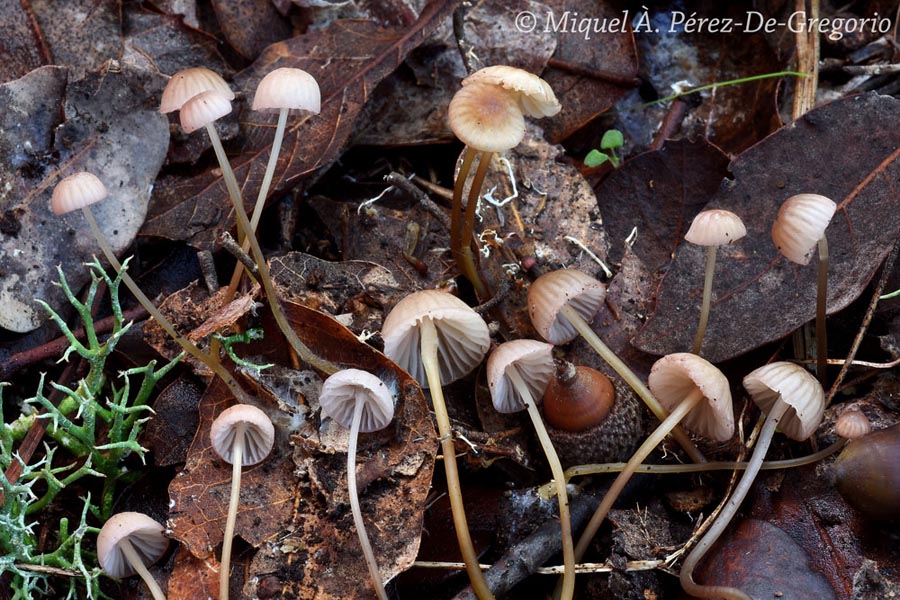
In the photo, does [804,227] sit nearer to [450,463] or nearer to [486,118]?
[486,118]

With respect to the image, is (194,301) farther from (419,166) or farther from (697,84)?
(697,84)

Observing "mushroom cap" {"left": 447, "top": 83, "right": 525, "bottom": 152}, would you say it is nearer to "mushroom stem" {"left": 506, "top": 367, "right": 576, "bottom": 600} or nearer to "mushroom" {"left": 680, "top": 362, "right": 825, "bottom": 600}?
"mushroom stem" {"left": 506, "top": 367, "right": 576, "bottom": 600}

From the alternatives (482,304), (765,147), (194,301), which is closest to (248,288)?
(194,301)

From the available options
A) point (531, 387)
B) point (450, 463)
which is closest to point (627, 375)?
point (531, 387)

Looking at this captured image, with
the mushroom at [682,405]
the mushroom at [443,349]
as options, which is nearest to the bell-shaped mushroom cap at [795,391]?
the mushroom at [682,405]

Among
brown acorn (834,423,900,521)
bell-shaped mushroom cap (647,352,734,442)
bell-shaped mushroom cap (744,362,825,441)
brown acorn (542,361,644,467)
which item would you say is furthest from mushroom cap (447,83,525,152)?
brown acorn (834,423,900,521)
